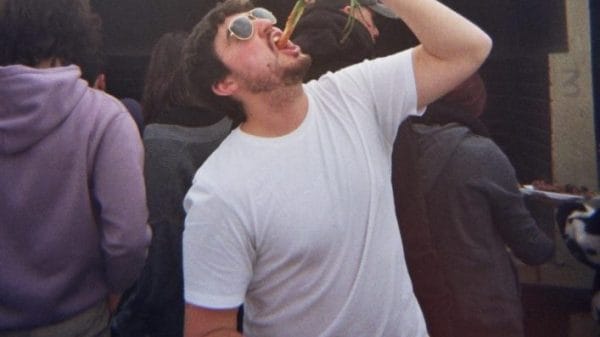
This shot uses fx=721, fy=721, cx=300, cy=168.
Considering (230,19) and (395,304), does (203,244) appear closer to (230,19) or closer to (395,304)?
(395,304)

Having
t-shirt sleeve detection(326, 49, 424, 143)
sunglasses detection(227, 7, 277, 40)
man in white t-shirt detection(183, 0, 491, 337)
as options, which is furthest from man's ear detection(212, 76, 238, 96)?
t-shirt sleeve detection(326, 49, 424, 143)

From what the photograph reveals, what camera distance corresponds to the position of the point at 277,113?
1.70 meters

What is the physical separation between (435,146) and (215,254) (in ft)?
2.61

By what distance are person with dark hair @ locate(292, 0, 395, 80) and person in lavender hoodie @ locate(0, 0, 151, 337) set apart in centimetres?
54

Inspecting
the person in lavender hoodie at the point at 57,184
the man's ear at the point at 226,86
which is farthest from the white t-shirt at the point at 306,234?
the person in lavender hoodie at the point at 57,184

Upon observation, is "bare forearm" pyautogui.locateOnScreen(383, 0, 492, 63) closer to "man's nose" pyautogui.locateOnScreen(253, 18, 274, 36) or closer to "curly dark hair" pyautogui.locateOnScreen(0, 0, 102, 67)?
"man's nose" pyautogui.locateOnScreen(253, 18, 274, 36)

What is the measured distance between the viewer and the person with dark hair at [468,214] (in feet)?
6.60

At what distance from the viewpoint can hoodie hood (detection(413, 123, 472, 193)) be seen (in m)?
2.04

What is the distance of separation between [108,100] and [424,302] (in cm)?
100

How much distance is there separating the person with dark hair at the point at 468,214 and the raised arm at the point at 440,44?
226 mm

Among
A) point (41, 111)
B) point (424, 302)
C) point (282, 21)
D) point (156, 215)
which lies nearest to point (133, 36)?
point (282, 21)

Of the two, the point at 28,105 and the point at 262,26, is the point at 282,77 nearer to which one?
the point at 262,26

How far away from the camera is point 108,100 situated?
1.96 m

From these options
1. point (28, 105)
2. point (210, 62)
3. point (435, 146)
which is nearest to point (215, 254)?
point (210, 62)
